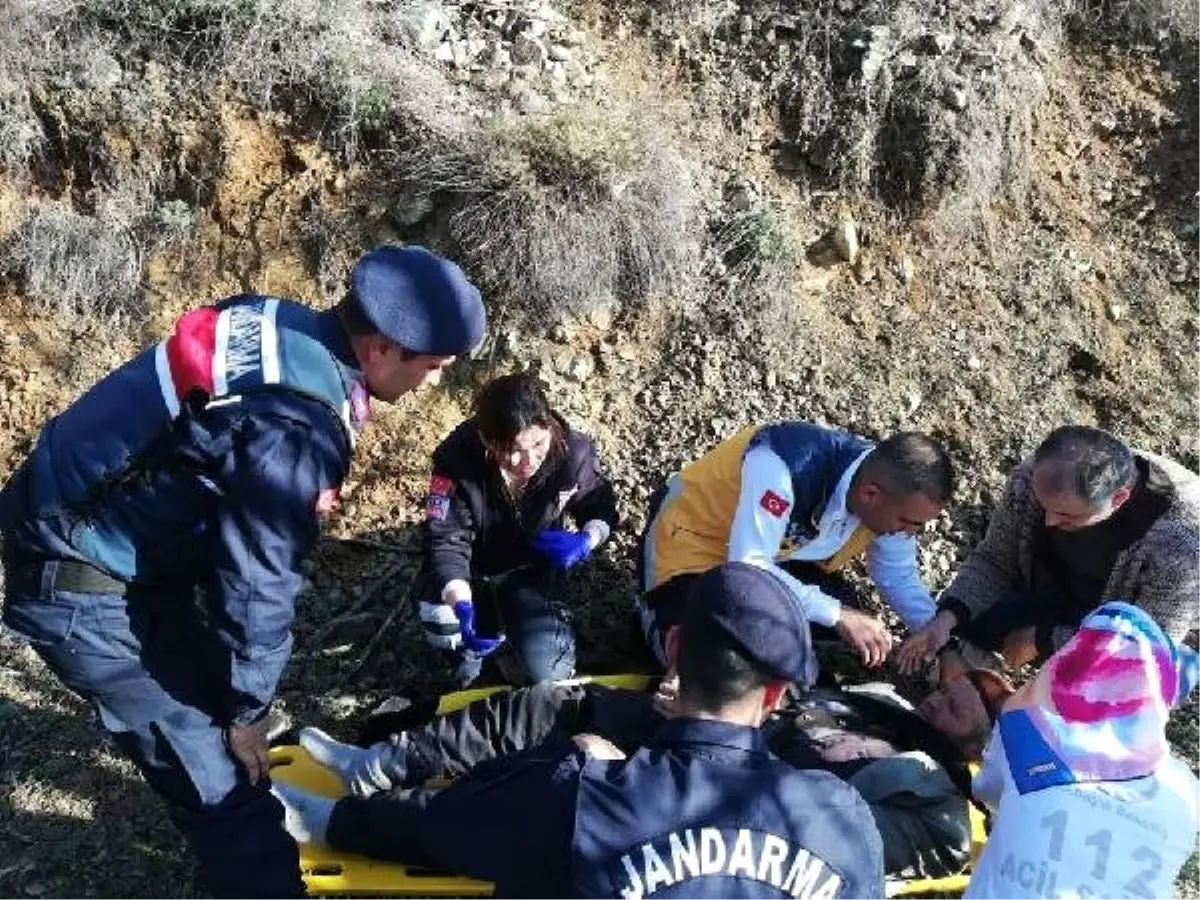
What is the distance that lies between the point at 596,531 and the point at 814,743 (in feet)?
3.48

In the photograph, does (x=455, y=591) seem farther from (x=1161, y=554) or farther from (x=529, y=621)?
(x=1161, y=554)

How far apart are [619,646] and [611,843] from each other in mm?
2424

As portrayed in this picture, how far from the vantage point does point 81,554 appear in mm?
2941

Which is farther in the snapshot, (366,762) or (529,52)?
(529,52)

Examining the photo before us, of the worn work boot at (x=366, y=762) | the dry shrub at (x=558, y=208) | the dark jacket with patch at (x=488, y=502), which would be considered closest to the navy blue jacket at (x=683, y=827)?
the worn work boot at (x=366, y=762)

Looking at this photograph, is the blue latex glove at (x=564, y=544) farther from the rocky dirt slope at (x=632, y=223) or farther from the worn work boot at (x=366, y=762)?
the worn work boot at (x=366, y=762)

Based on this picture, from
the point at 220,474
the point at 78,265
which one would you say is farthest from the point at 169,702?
the point at 78,265

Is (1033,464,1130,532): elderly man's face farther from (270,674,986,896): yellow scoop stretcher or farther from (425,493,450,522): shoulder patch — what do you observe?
(425,493,450,522): shoulder patch

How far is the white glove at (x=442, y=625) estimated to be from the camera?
161 inches

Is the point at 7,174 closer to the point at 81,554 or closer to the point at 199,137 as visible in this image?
the point at 199,137

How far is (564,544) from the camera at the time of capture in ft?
14.0

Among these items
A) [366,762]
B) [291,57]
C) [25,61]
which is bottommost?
[366,762]

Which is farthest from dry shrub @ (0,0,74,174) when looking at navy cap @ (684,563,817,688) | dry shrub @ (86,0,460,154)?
navy cap @ (684,563,817,688)

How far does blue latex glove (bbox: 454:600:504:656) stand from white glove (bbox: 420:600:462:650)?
0.05ft
